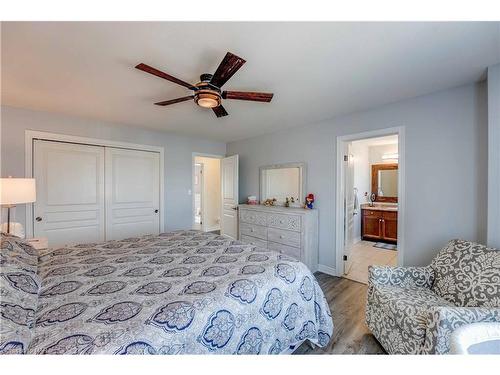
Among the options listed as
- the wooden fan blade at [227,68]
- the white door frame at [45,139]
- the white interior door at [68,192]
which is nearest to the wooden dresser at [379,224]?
the wooden fan blade at [227,68]

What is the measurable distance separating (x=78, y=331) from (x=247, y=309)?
2.61 feet

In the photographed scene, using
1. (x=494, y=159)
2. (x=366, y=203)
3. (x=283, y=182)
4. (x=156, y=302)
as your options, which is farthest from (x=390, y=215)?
(x=156, y=302)

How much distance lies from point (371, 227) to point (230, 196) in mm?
3284

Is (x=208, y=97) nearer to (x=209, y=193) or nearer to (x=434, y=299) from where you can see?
(x=434, y=299)

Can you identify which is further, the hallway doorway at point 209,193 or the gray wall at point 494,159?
the hallway doorway at point 209,193

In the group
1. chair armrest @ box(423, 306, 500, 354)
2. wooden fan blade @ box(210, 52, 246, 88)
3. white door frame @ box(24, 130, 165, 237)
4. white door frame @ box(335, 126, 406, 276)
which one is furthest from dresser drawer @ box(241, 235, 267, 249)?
wooden fan blade @ box(210, 52, 246, 88)

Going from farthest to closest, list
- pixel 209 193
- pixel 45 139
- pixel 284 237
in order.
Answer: pixel 209 193, pixel 284 237, pixel 45 139

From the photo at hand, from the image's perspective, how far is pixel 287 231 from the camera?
3.35 m

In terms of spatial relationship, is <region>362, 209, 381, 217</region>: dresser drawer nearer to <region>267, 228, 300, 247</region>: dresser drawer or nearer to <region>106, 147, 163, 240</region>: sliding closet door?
<region>267, 228, 300, 247</region>: dresser drawer

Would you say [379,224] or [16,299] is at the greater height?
[16,299]

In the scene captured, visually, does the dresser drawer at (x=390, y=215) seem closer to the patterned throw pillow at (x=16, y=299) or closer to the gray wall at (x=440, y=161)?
the gray wall at (x=440, y=161)

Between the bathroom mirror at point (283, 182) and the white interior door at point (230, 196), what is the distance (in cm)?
57

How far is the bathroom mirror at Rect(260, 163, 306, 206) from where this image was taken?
3.63 m

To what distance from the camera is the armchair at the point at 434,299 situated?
4.09ft
